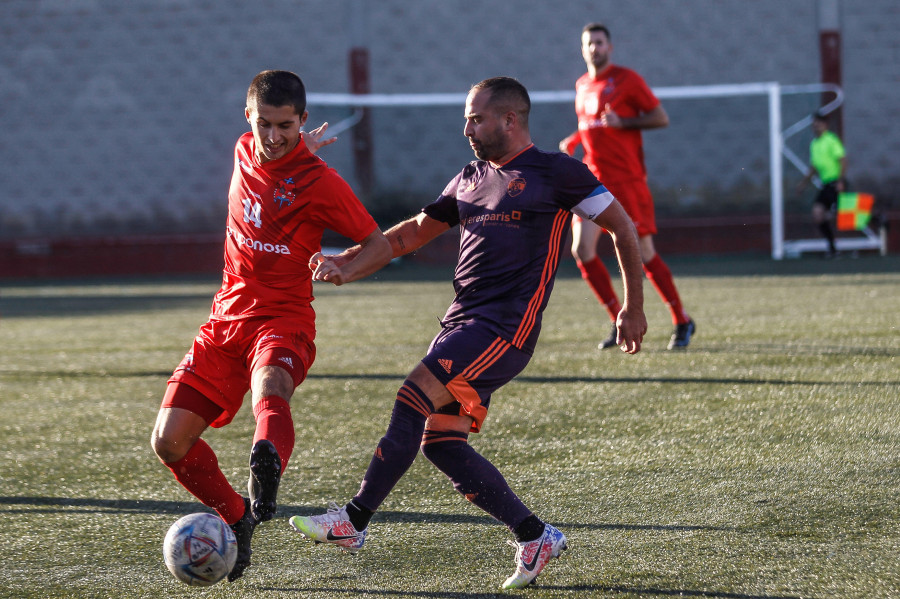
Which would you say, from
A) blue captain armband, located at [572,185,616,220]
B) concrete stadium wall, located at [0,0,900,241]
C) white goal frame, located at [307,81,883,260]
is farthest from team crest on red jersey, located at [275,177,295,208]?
concrete stadium wall, located at [0,0,900,241]

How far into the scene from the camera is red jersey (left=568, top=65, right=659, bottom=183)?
23.5 ft

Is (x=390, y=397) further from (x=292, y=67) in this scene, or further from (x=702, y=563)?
(x=292, y=67)

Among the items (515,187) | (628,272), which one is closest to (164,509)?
(515,187)

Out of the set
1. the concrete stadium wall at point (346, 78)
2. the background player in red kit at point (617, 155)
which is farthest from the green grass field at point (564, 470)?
the concrete stadium wall at point (346, 78)

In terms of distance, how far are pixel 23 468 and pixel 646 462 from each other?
8.78 feet

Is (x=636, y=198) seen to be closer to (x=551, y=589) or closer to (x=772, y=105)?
(x=551, y=589)

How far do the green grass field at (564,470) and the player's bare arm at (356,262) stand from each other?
0.88m

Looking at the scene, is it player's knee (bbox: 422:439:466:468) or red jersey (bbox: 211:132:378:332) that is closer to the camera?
player's knee (bbox: 422:439:466:468)

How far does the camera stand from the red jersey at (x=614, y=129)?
7.16m

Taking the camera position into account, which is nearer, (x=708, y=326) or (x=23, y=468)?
(x=23, y=468)

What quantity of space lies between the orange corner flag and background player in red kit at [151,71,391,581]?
44.4ft

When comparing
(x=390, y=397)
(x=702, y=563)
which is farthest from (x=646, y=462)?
(x=390, y=397)

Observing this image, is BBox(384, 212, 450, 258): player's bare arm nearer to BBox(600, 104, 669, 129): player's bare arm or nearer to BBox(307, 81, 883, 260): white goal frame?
BBox(600, 104, 669, 129): player's bare arm

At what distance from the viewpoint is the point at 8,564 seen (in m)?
3.34
